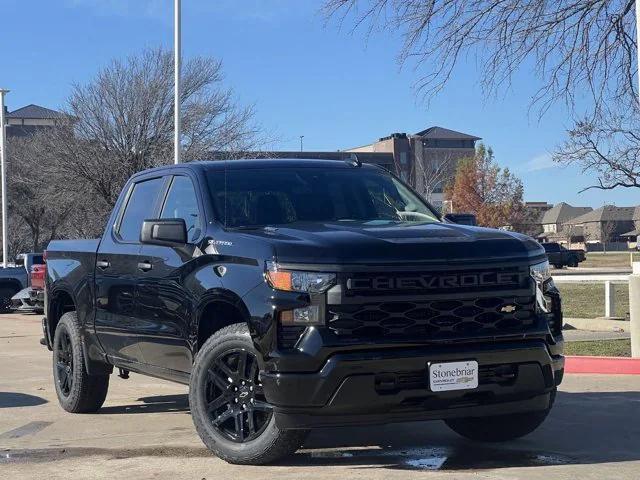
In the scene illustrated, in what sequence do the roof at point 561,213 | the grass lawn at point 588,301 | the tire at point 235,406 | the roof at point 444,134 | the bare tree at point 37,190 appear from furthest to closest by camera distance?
1. the roof at point 561,213
2. the roof at point 444,134
3. the bare tree at point 37,190
4. the grass lawn at point 588,301
5. the tire at point 235,406

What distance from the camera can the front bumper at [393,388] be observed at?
5277 millimetres

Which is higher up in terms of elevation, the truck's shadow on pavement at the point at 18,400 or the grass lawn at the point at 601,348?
the grass lawn at the point at 601,348

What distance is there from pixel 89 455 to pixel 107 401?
2.66 m

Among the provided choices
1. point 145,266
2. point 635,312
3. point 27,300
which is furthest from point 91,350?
point 27,300

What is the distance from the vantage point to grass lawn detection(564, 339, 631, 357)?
1170 cm

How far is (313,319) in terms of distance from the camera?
5348 mm

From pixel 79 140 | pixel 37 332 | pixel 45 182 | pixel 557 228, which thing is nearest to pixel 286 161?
pixel 37 332

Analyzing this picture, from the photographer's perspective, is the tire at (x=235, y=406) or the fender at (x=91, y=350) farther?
the fender at (x=91, y=350)

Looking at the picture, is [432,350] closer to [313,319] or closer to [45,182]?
[313,319]

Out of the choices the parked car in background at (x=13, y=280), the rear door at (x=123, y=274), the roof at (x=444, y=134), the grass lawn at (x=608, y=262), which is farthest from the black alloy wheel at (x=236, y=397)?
the roof at (x=444, y=134)

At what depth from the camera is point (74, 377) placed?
27.2 feet

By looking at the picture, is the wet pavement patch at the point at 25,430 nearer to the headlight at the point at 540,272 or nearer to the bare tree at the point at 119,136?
the headlight at the point at 540,272

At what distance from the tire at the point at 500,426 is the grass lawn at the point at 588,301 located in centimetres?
1200

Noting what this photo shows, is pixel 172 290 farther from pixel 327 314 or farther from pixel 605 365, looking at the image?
pixel 605 365
